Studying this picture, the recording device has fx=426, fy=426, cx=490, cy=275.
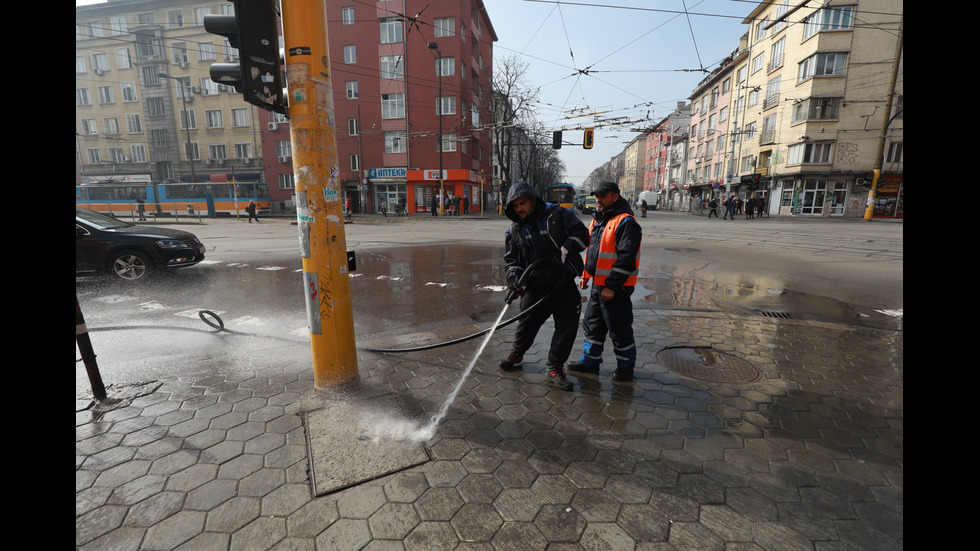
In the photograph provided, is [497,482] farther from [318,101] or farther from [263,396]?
[318,101]

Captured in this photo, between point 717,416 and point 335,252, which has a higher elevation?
point 335,252

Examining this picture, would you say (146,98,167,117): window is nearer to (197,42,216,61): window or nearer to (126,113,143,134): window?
(126,113,143,134): window

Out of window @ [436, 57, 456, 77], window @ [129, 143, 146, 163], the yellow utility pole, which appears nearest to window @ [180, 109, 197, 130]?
window @ [129, 143, 146, 163]

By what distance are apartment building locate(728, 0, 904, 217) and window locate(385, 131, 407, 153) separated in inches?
1143

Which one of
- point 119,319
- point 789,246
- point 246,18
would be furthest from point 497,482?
point 789,246

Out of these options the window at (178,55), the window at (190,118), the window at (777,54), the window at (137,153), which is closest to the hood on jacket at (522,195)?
the window at (777,54)

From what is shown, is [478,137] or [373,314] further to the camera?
[478,137]

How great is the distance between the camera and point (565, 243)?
3635 mm

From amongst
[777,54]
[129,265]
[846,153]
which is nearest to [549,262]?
[129,265]

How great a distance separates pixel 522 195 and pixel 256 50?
7.17ft

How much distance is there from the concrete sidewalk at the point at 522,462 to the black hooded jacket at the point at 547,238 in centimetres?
99
